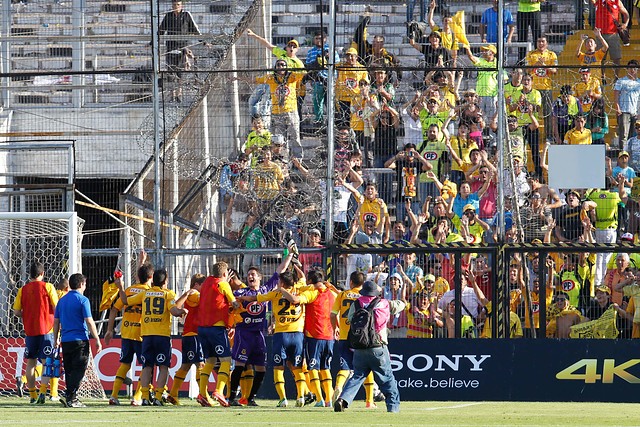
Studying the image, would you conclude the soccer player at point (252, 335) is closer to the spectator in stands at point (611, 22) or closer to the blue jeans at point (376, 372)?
the blue jeans at point (376, 372)

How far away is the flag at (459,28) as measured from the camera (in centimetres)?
2009

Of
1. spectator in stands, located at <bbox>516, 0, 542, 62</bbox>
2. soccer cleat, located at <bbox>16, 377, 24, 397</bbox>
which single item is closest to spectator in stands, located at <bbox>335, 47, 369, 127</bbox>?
spectator in stands, located at <bbox>516, 0, 542, 62</bbox>

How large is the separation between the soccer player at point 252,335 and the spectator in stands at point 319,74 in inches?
125

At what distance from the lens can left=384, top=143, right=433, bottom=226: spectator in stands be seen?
1870 cm

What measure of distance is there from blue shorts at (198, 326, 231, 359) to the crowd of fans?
8.80ft

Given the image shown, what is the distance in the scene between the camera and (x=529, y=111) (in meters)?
19.3

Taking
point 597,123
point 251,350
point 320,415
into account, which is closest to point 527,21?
point 597,123

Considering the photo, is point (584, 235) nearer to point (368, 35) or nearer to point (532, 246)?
point (532, 246)

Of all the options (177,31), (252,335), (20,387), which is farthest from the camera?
(177,31)

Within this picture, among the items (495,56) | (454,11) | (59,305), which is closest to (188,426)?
(59,305)

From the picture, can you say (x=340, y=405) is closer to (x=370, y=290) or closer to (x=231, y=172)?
(x=370, y=290)

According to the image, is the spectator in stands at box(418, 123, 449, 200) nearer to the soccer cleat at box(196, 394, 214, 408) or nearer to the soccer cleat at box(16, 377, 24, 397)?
the soccer cleat at box(196, 394, 214, 408)

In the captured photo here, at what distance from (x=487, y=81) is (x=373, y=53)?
6.31 feet

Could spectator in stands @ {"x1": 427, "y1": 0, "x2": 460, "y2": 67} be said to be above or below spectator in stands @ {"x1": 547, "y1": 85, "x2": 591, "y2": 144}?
above
